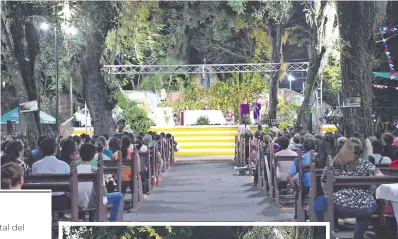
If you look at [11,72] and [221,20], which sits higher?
[221,20]

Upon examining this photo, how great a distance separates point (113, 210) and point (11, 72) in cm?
413

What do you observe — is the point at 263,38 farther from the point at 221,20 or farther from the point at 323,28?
the point at 323,28

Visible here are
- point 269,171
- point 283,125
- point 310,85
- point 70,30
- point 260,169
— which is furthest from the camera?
point 283,125

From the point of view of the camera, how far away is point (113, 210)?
6.51m

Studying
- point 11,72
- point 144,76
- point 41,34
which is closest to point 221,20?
point 41,34

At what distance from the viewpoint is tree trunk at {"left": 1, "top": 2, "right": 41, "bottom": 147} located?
31.8 ft

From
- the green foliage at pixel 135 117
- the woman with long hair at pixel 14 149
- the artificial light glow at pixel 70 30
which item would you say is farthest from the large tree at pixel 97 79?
the woman with long hair at pixel 14 149

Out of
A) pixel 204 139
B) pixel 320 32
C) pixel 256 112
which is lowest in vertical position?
pixel 204 139

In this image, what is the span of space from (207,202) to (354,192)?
3.27m

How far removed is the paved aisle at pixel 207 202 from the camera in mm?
7191

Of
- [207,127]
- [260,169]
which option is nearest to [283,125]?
[207,127]

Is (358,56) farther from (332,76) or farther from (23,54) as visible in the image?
(332,76)

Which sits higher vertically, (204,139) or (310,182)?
(310,182)

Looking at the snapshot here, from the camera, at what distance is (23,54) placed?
9992 mm
